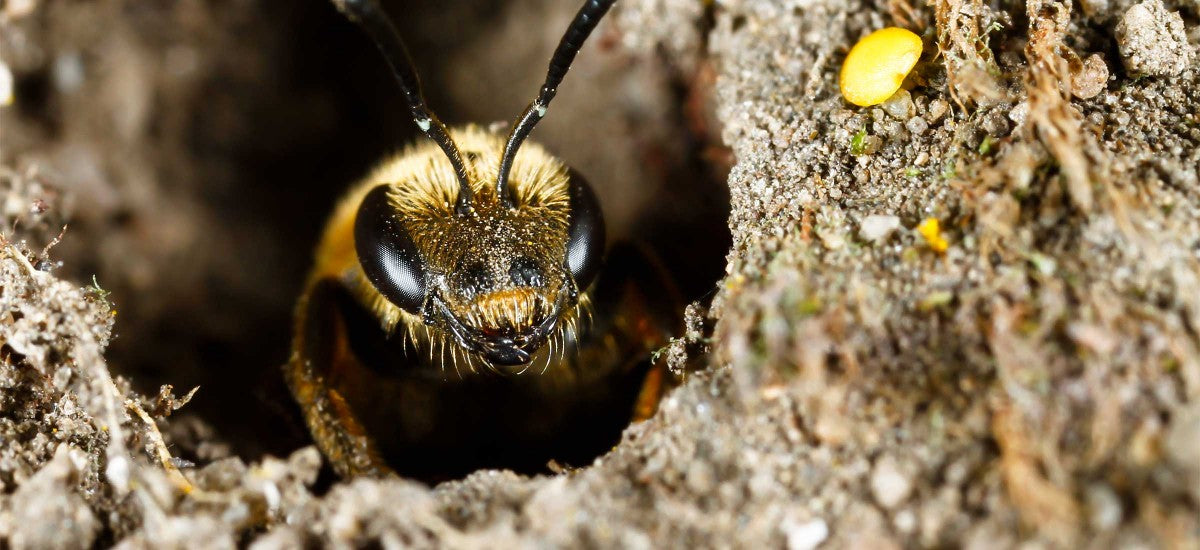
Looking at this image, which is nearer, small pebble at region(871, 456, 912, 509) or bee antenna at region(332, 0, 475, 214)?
small pebble at region(871, 456, 912, 509)

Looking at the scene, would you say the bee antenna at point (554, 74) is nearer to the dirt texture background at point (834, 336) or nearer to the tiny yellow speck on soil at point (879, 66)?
the dirt texture background at point (834, 336)

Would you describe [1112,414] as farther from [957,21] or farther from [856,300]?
[957,21]

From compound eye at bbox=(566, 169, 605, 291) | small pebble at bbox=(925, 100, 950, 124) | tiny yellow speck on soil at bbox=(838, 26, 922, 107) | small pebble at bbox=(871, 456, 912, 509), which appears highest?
compound eye at bbox=(566, 169, 605, 291)

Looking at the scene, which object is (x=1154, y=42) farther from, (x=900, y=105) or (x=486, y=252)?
(x=486, y=252)

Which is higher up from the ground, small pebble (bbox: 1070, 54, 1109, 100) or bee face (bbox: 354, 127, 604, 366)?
bee face (bbox: 354, 127, 604, 366)

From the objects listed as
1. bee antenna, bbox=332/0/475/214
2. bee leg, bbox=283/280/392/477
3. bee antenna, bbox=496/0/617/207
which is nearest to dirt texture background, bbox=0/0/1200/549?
bee leg, bbox=283/280/392/477

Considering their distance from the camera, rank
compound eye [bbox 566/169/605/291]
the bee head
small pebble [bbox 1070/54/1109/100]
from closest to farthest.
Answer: small pebble [bbox 1070/54/1109/100] → the bee head → compound eye [bbox 566/169/605/291]

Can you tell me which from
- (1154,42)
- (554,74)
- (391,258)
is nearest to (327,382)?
(391,258)

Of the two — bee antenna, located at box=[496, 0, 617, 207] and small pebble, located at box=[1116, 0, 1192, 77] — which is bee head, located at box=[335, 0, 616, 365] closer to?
bee antenna, located at box=[496, 0, 617, 207]
